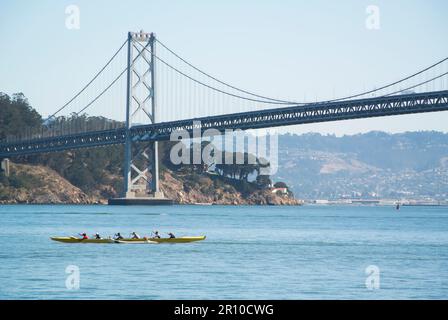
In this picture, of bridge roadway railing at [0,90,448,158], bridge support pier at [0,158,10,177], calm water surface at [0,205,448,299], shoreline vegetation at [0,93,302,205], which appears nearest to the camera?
calm water surface at [0,205,448,299]

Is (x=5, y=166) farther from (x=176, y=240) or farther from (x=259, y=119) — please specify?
(x=176, y=240)

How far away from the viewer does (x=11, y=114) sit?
168 m

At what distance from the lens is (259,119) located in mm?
124375

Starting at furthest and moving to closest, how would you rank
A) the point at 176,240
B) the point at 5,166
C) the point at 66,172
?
the point at 66,172 → the point at 5,166 → the point at 176,240

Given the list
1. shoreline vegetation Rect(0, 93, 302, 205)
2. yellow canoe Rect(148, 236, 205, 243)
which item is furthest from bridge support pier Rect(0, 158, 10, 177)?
yellow canoe Rect(148, 236, 205, 243)

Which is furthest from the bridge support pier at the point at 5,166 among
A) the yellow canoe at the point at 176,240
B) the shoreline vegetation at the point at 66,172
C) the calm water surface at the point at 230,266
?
the yellow canoe at the point at 176,240

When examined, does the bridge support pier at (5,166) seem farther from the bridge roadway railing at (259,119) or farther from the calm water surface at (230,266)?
the calm water surface at (230,266)

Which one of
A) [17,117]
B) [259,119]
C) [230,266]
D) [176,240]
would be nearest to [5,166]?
[17,117]

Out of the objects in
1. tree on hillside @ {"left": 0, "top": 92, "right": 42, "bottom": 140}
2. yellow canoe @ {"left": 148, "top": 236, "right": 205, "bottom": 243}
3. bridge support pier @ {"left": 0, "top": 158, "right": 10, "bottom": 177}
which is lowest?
yellow canoe @ {"left": 148, "top": 236, "right": 205, "bottom": 243}

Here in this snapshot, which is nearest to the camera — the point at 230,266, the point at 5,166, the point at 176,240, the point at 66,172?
the point at 230,266

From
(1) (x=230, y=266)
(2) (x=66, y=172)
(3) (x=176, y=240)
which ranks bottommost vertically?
(1) (x=230, y=266)

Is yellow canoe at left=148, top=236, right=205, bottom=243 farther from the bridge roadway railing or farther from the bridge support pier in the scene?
the bridge support pier

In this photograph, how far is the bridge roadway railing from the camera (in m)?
108

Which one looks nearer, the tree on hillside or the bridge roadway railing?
the bridge roadway railing
